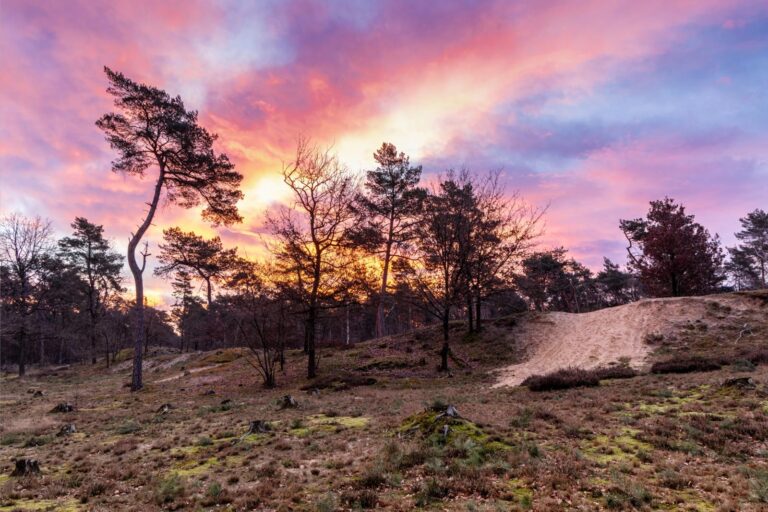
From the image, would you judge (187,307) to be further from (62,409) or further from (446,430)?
(446,430)

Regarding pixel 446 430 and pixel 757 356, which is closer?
pixel 446 430

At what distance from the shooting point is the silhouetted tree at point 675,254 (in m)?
37.5

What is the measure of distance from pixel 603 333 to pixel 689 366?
10927mm

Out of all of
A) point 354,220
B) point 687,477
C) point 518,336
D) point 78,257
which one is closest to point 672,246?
point 518,336

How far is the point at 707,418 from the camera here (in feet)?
29.7

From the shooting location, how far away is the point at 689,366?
53.8 feet

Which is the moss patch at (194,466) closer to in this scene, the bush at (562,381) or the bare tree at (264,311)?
the bush at (562,381)

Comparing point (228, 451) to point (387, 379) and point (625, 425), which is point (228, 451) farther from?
point (387, 379)

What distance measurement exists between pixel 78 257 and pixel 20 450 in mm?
50429

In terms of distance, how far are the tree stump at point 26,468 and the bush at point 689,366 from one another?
2114cm

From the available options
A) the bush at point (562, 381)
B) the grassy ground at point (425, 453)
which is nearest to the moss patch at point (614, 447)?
the grassy ground at point (425, 453)

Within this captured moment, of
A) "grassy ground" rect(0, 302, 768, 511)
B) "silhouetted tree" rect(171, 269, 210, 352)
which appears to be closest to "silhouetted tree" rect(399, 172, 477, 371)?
"grassy ground" rect(0, 302, 768, 511)

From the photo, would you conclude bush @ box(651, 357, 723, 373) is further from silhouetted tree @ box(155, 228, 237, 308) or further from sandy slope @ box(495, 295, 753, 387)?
silhouetted tree @ box(155, 228, 237, 308)

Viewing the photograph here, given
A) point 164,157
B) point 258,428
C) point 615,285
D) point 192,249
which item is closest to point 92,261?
point 192,249
